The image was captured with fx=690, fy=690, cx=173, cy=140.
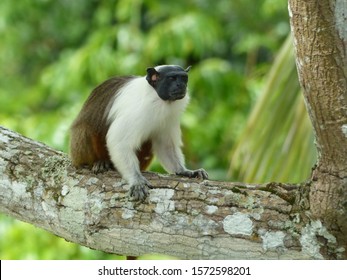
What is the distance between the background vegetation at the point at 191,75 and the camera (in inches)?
186

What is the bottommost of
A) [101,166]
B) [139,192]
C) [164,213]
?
[164,213]

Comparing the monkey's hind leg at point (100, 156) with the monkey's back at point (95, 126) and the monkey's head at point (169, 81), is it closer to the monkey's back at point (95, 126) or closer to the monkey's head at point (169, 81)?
the monkey's back at point (95, 126)

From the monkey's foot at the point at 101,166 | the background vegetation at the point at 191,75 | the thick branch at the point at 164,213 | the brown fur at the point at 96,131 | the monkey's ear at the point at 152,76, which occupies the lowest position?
the thick branch at the point at 164,213

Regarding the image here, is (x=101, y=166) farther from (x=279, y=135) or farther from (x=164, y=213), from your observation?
(x=279, y=135)

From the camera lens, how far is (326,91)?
2.84 m

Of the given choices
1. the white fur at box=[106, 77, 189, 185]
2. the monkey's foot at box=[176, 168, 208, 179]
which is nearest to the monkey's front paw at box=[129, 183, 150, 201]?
the white fur at box=[106, 77, 189, 185]

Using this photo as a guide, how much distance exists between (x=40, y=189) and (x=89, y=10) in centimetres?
776

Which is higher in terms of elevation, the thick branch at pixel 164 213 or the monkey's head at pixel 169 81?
the monkey's head at pixel 169 81

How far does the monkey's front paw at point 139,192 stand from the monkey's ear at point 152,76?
2.99 ft

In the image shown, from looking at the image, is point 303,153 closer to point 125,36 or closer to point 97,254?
point 97,254

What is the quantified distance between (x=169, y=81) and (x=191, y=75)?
3506mm

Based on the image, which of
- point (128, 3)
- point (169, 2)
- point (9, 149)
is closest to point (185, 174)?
point (9, 149)

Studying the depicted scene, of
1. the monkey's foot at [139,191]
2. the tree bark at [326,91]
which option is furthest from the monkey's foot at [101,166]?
the tree bark at [326,91]

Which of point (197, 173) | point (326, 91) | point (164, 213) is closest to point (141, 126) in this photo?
point (197, 173)
